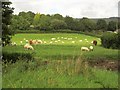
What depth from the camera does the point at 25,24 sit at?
79.2 meters

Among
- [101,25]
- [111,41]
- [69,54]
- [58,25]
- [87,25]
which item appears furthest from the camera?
[101,25]

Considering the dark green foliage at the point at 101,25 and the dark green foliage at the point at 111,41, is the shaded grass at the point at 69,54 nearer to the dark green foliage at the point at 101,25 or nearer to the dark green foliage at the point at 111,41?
the dark green foliage at the point at 111,41

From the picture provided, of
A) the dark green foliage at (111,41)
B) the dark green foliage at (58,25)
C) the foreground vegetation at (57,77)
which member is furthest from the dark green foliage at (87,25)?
the foreground vegetation at (57,77)

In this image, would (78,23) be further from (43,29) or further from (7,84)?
(7,84)

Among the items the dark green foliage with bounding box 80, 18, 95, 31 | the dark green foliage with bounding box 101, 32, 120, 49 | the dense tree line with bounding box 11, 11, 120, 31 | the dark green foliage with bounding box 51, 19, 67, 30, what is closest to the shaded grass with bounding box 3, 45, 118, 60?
the dark green foliage with bounding box 101, 32, 120, 49

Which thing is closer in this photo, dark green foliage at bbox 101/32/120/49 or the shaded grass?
the shaded grass

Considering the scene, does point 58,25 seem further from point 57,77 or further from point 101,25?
point 57,77

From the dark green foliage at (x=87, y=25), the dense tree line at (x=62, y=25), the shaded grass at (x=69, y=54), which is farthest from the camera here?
the dark green foliage at (x=87, y=25)

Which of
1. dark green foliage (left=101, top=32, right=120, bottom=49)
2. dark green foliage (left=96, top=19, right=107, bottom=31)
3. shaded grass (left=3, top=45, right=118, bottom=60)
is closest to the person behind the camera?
shaded grass (left=3, top=45, right=118, bottom=60)

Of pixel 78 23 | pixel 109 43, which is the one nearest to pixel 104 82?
pixel 109 43

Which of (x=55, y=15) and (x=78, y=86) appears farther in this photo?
(x=55, y=15)

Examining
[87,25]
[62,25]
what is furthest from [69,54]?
[87,25]

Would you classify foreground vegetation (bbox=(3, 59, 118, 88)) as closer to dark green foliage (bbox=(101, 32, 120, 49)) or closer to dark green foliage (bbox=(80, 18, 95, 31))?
dark green foliage (bbox=(101, 32, 120, 49))

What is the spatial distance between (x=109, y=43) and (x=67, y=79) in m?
26.6
